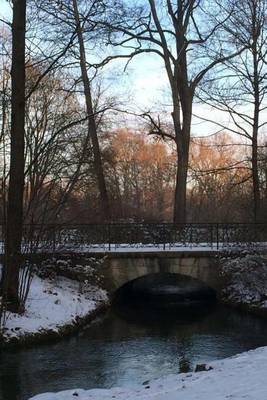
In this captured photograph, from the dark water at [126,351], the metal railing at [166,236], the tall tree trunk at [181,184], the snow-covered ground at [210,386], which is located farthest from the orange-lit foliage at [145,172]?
the snow-covered ground at [210,386]

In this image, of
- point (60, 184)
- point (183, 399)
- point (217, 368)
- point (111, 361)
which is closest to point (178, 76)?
point (60, 184)

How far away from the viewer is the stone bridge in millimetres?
19812

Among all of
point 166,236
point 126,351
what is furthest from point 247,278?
point 126,351

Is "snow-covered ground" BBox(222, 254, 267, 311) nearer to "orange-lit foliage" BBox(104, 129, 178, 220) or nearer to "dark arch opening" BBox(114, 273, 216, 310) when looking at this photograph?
"dark arch opening" BBox(114, 273, 216, 310)

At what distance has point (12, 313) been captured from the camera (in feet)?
47.3

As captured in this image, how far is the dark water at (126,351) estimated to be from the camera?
1080cm

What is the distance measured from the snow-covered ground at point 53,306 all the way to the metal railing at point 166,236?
5.58ft

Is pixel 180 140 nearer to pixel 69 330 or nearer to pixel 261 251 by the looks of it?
pixel 261 251

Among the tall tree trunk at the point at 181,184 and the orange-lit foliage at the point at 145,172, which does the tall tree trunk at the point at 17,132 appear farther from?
the orange-lit foliage at the point at 145,172

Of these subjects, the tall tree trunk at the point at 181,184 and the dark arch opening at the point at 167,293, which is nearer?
the dark arch opening at the point at 167,293

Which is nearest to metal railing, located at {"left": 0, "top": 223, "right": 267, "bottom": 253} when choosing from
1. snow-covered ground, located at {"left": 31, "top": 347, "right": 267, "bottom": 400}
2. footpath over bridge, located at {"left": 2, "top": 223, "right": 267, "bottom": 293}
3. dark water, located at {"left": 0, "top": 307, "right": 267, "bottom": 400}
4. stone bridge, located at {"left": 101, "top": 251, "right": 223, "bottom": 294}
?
footpath over bridge, located at {"left": 2, "top": 223, "right": 267, "bottom": 293}

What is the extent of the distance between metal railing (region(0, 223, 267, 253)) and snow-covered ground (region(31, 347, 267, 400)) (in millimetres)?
10511

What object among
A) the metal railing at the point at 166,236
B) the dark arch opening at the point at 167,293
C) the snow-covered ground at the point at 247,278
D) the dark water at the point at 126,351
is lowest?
the dark water at the point at 126,351

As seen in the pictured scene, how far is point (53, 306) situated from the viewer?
1583 centimetres
